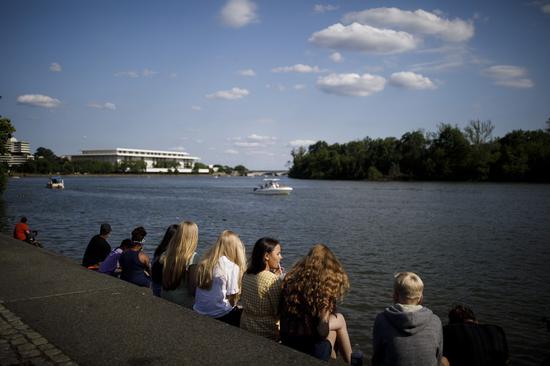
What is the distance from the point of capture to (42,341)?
5.27m

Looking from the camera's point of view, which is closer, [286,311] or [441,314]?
[286,311]

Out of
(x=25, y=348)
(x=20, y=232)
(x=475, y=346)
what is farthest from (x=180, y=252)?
(x=20, y=232)

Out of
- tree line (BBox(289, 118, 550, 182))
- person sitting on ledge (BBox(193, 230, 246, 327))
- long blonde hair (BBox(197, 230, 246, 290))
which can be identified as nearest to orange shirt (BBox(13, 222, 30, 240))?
person sitting on ledge (BBox(193, 230, 246, 327))

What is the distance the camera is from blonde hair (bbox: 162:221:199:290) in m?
6.83

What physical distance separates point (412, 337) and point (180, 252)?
371 cm

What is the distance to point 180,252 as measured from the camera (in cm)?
682

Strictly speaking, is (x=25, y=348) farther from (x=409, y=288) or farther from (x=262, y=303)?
(x=409, y=288)

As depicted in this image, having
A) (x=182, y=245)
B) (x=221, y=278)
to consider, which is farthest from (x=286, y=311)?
(x=182, y=245)

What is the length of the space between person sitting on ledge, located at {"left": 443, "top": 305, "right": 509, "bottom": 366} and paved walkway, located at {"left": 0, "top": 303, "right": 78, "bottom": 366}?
13.6 feet

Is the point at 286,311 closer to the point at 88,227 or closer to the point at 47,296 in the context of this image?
the point at 47,296

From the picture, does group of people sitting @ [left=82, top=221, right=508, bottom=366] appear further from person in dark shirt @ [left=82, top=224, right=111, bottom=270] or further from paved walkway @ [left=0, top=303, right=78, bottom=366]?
person in dark shirt @ [left=82, top=224, right=111, bottom=270]

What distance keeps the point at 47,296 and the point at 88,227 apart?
2718 centimetres

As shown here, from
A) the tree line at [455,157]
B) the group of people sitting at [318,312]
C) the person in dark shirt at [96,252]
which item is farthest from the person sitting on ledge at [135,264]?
the tree line at [455,157]

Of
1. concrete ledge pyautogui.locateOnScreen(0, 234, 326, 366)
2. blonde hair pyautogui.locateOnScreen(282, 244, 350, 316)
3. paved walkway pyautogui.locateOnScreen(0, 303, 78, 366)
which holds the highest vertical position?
blonde hair pyautogui.locateOnScreen(282, 244, 350, 316)
